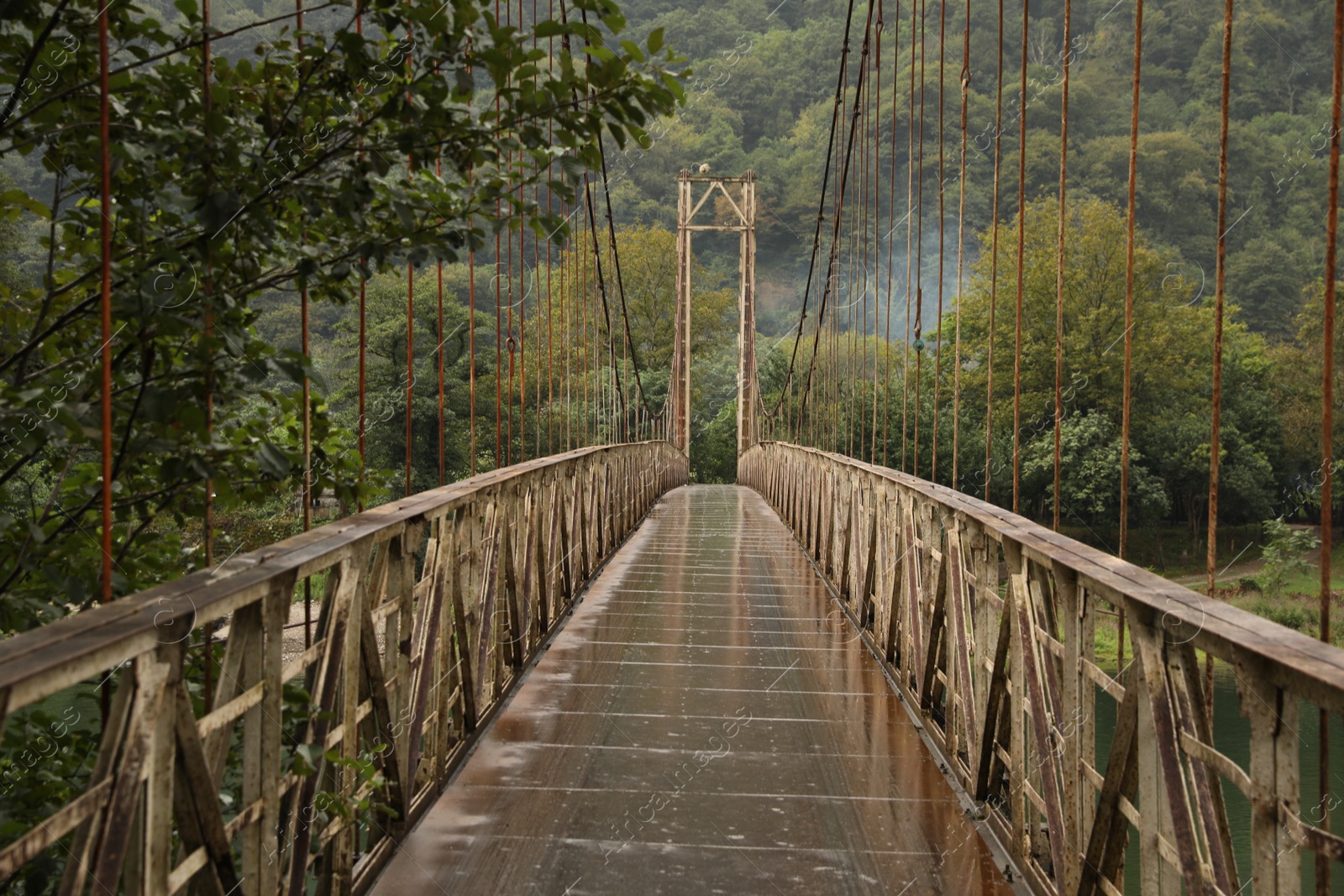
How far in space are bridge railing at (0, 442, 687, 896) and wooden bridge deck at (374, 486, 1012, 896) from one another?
0.15 m

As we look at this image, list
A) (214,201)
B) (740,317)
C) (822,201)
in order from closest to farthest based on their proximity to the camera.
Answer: (214,201) → (822,201) → (740,317)

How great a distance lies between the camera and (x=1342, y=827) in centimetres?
1004

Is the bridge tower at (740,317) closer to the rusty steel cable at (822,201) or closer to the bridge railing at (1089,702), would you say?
the rusty steel cable at (822,201)

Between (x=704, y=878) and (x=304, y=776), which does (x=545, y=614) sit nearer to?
(x=704, y=878)

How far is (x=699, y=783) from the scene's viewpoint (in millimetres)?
2447

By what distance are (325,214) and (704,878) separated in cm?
138

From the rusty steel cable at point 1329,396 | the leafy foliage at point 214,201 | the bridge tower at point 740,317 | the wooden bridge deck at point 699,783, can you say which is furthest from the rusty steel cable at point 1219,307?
the bridge tower at point 740,317

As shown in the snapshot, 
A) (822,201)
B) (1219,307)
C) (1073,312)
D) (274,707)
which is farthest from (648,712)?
(1073,312)

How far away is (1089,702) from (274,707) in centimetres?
124

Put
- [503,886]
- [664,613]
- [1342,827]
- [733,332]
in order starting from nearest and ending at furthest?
[503,886] → [664,613] → [1342,827] → [733,332]

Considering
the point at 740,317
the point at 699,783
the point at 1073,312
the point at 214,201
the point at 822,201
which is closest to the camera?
the point at 214,201

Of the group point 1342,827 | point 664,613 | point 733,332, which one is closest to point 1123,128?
point 733,332

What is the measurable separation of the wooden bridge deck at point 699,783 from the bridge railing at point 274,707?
15 cm

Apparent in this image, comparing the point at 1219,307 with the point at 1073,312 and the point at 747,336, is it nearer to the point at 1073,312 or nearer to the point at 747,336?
the point at 747,336
